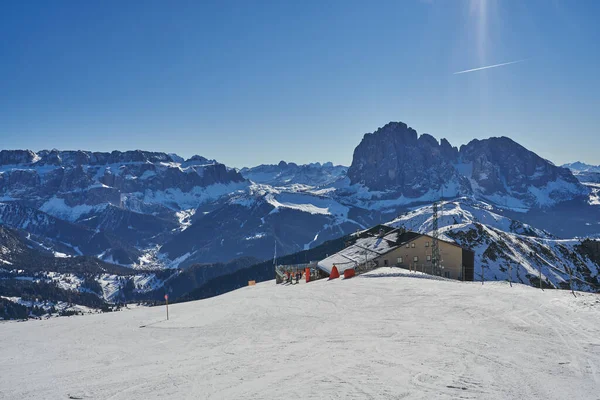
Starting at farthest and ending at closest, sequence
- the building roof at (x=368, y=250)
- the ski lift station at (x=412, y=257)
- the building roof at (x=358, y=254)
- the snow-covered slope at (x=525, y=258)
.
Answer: the snow-covered slope at (x=525, y=258) < the ski lift station at (x=412, y=257) < the building roof at (x=368, y=250) < the building roof at (x=358, y=254)

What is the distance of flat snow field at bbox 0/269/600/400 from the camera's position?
15508 millimetres

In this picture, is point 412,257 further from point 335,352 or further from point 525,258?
point 335,352

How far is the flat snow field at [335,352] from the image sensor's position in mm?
15508

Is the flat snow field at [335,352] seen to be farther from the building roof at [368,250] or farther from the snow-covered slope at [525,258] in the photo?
the snow-covered slope at [525,258]

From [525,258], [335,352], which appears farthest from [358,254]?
[525,258]

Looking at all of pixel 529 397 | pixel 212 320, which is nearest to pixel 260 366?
pixel 529 397

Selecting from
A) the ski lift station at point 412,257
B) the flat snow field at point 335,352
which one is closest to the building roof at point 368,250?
the ski lift station at point 412,257

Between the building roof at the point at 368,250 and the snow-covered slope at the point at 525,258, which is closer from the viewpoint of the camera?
the building roof at the point at 368,250

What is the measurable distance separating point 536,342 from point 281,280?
52.2 meters

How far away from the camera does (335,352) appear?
66.4 ft

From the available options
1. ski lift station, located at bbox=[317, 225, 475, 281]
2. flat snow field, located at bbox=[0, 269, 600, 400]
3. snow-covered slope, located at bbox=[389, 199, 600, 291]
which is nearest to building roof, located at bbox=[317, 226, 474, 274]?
ski lift station, located at bbox=[317, 225, 475, 281]

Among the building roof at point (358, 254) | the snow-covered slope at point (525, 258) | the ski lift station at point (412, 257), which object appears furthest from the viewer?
the snow-covered slope at point (525, 258)

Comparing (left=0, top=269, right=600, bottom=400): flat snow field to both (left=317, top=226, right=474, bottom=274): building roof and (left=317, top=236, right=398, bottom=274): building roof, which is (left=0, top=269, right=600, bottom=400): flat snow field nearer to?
(left=317, top=236, right=398, bottom=274): building roof

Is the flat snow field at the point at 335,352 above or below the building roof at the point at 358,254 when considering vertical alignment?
below
